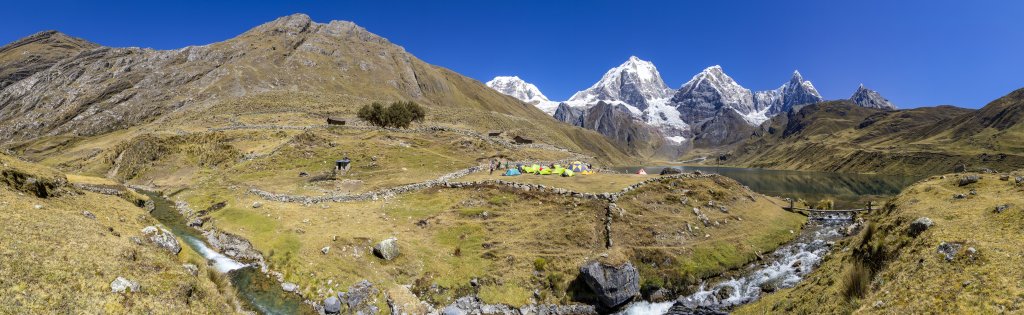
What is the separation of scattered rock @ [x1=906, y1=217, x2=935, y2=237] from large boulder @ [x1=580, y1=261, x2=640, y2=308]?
15.7m

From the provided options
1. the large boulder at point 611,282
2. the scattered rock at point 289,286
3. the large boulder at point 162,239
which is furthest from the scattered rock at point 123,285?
the large boulder at point 611,282

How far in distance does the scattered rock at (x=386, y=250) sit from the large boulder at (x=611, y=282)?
584 inches

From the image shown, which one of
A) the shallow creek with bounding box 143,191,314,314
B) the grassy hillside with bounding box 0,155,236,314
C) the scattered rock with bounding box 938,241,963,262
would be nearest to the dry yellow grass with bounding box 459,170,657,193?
the shallow creek with bounding box 143,191,314,314

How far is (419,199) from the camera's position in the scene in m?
46.8

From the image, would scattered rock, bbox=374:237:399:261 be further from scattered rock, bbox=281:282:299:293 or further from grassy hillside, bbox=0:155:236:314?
grassy hillside, bbox=0:155:236:314

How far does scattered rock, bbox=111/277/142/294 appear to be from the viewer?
15.0 meters

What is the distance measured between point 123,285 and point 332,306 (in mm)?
12917

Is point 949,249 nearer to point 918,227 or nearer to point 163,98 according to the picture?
point 918,227

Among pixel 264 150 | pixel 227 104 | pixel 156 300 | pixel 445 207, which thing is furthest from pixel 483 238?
pixel 227 104

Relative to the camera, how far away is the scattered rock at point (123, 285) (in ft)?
49.1

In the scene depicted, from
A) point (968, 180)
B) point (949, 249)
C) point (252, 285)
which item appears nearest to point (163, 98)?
point (252, 285)

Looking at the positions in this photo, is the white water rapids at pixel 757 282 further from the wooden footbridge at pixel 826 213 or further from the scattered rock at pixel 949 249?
the scattered rock at pixel 949 249

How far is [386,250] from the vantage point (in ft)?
108

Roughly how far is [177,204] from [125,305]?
155 ft
